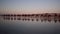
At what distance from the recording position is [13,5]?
45.7 inches

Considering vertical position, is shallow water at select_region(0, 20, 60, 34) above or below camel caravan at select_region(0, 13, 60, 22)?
below

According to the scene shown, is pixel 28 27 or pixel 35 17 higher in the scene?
pixel 35 17

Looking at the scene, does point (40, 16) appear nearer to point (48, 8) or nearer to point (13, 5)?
point (48, 8)

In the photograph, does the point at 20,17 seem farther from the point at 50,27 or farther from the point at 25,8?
the point at 50,27

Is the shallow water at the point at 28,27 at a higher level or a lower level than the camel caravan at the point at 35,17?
lower

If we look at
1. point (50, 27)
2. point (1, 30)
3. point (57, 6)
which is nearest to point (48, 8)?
point (57, 6)

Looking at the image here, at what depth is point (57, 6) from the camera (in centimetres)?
108

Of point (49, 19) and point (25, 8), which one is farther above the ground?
point (25, 8)

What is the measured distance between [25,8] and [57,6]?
393 mm

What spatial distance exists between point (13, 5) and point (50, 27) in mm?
544

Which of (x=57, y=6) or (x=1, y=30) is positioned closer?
(x=57, y=6)

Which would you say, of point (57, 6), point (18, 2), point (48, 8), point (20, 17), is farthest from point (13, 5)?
point (57, 6)

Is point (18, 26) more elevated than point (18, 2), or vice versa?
point (18, 2)

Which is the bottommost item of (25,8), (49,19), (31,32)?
(31,32)
